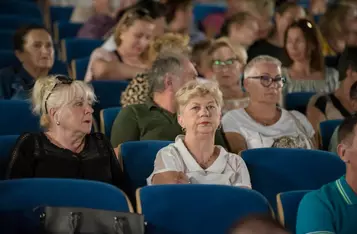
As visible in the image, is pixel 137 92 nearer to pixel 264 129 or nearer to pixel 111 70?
pixel 264 129

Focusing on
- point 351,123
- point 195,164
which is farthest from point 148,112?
point 351,123

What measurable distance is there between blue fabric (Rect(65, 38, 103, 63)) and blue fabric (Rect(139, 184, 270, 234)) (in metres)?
3.06

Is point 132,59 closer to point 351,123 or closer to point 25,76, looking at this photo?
point 25,76

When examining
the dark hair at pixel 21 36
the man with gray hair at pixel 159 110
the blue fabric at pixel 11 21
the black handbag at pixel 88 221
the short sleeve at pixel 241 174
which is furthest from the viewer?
the blue fabric at pixel 11 21

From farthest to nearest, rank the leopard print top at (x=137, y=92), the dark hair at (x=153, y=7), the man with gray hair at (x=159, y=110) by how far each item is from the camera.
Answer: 1. the dark hair at (x=153, y=7)
2. the leopard print top at (x=137, y=92)
3. the man with gray hair at (x=159, y=110)

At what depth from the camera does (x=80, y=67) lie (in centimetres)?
541

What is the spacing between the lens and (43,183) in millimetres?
2977

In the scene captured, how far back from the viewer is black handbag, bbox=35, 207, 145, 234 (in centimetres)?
276

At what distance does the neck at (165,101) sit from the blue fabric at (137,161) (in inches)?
19.9

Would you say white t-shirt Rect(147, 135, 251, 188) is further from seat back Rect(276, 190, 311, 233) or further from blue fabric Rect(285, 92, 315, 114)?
blue fabric Rect(285, 92, 315, 114)

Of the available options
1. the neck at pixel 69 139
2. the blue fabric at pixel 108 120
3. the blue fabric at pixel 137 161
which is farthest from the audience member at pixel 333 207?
the blue fabric at pixel 108 120

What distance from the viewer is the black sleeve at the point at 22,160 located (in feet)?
11.0

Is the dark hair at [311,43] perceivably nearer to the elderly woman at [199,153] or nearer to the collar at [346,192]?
the elderly woman at [199,153]

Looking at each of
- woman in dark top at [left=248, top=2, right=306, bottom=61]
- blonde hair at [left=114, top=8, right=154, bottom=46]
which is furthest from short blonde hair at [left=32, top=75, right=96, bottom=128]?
woman in dark top at [left=248, top=2, right=306, bottom=61]
